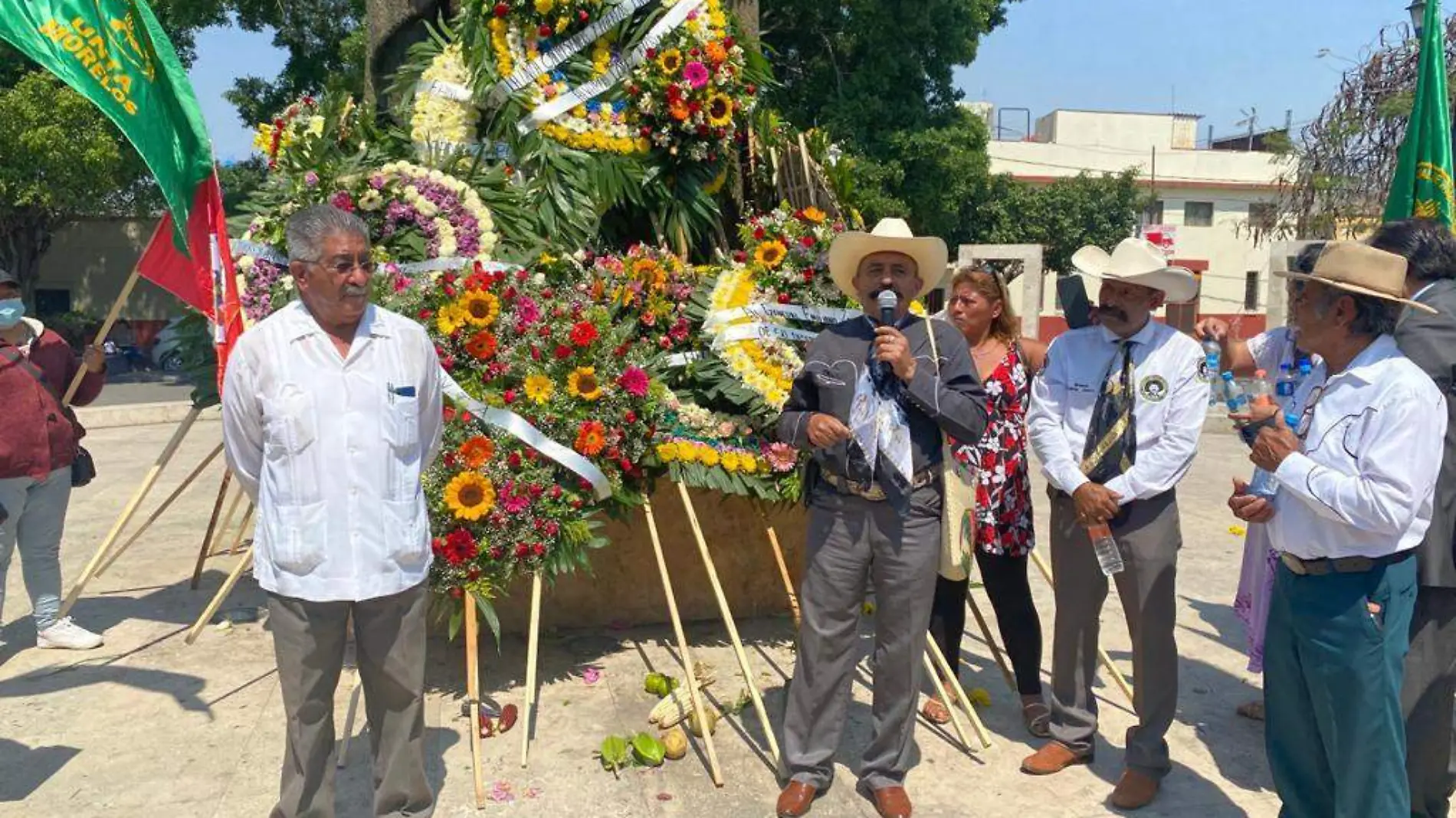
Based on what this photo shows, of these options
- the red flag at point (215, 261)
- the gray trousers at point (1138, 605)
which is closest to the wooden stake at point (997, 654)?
the gray trousers at point (1138, 605)

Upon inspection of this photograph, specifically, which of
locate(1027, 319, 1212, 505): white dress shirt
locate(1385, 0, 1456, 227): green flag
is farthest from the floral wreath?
locate(1385, 0, 1456, 227): green flag

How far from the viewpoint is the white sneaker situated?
5078mm

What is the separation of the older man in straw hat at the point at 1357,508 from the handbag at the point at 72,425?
5.35m

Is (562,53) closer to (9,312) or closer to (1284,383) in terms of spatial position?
(9,312)

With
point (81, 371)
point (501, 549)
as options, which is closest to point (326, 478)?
point (501, 549)

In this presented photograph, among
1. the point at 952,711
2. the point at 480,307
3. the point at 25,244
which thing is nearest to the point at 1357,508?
the point at 952,711

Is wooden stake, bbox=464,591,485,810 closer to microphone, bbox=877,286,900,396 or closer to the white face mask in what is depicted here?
microphone, bbox=877,286,900,396

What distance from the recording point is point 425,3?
250 inches

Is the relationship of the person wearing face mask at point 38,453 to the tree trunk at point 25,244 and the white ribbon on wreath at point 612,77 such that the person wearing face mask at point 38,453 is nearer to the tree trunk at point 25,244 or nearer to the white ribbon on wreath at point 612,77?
the white ribbon on wreath at point 612,77

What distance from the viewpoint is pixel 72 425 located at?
5.21 metres

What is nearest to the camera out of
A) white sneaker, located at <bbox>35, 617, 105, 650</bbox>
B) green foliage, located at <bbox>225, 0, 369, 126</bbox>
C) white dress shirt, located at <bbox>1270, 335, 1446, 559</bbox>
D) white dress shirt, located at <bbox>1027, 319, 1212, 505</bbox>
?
white dress shirt, located at <bbox>1270, 335, 1446, 559</bbox>

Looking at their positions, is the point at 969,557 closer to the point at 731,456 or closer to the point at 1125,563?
the point at 1125,563

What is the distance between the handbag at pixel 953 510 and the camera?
3.48m

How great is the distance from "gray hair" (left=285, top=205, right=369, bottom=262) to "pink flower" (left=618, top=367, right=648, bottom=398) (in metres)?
1.79
